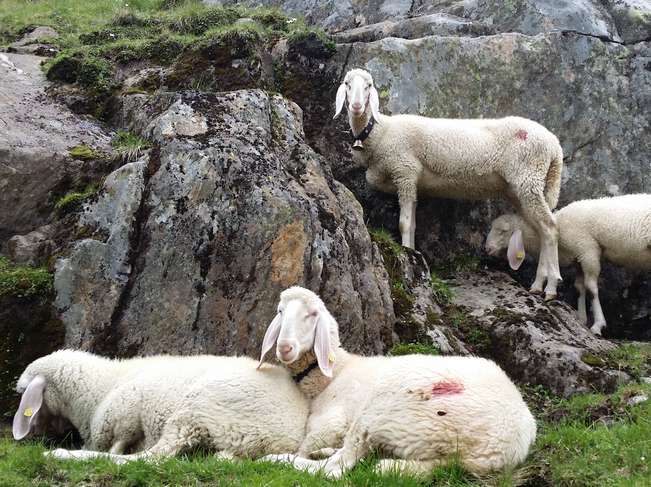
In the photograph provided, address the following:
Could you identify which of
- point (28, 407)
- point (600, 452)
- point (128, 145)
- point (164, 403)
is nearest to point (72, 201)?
point (128, 145)

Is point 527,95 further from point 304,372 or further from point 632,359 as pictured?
point 304,372

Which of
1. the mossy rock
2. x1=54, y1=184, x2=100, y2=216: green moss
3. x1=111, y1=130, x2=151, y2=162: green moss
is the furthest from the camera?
x1=111, y1=130, x2=151, y2=162: green moss

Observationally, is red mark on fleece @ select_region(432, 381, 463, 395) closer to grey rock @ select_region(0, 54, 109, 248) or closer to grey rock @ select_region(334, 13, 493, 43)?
grey rock @ select_region(0, 54, 109, 248)

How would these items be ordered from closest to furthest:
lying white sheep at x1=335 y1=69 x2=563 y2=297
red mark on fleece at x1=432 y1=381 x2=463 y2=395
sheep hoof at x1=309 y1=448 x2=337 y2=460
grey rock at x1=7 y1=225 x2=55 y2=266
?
red mark on fleece at x1=432 y1=381 x2=463 y2=395
sheep hoof at x1=309 y1=448 x2=337 y2=460
grey rock at x1=7 y1=225 x2=55 y2=266
lying white sheep at x1=335 y1=69 x2=563 y2=297

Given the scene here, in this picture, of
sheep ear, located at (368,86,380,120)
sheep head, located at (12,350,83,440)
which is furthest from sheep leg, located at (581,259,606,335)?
sheep head, located at (12,350,83,440)

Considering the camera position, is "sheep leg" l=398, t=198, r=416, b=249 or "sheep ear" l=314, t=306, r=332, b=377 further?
"sheep leg" l=398, t=198, r=416, b=249

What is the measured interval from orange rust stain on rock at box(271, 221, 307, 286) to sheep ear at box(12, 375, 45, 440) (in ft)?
7.79

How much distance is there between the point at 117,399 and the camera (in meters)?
6.36

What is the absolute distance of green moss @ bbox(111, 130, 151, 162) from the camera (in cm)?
879

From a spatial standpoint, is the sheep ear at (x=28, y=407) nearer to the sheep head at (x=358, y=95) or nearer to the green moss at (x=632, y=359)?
the sheep head at (x=358, y=95)

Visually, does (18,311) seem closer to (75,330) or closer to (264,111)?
(75,330)

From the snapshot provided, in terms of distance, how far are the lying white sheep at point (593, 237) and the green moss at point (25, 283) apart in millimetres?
6543

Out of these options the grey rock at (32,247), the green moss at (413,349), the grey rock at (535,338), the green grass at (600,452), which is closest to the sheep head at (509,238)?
the grey rock at (535,338)

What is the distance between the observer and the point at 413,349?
8.41 metres
